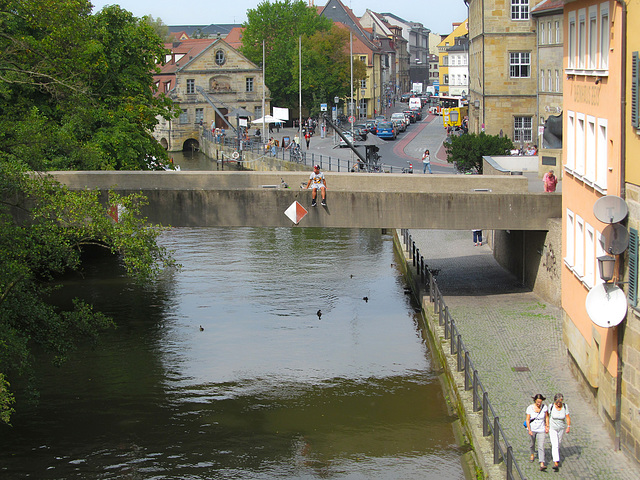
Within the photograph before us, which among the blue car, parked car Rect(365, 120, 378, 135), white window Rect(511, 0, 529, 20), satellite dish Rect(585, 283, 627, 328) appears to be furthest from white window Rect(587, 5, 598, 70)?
parked car Rect(365, 120, 378, 135)

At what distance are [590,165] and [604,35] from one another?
8.78 ft

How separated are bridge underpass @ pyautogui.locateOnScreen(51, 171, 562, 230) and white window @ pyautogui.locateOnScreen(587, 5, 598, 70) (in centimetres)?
786

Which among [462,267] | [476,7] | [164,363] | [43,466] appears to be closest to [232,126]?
[476,7]

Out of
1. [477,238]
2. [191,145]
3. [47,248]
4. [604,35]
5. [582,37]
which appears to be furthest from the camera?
[191,145]

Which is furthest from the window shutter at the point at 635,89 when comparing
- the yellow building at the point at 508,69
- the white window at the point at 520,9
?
the white window at the point at 520,9

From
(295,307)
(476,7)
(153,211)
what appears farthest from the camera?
(476,7)

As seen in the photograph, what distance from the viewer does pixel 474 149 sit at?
44.9 metres

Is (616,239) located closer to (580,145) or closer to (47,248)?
(580,145)

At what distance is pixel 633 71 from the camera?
49.5 feet

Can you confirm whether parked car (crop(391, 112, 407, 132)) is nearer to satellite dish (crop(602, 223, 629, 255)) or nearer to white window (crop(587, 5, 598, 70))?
white window (crop(587, 5, 598, 70))

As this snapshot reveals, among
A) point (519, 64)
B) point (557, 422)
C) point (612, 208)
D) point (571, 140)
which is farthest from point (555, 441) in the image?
point (519, 64)

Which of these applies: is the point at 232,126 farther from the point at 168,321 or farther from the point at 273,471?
the point at 273,471

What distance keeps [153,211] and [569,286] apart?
38.3 ft

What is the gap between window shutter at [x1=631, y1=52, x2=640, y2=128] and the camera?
14.8m
